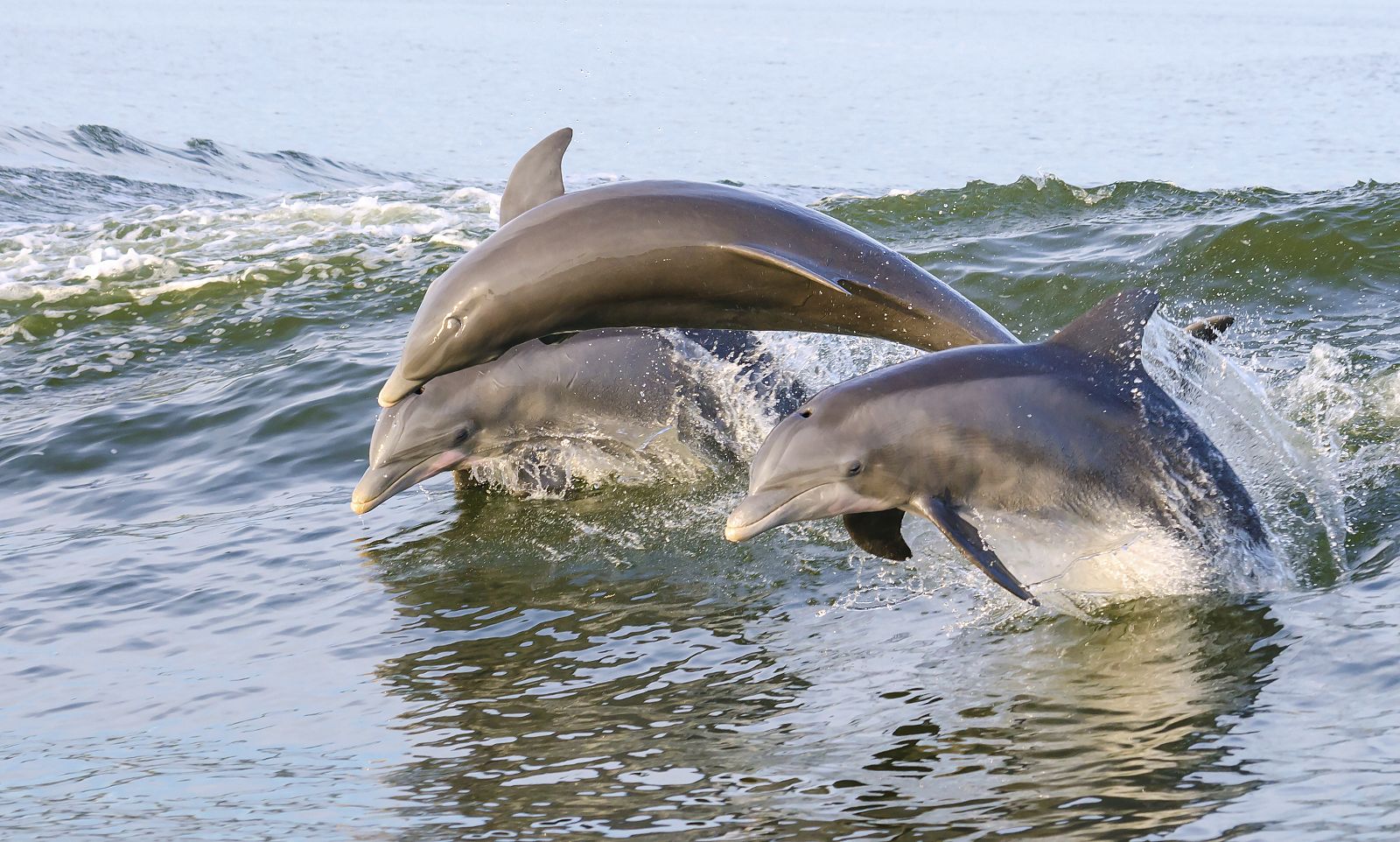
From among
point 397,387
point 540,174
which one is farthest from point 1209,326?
point 397,387

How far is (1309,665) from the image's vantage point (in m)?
6.00

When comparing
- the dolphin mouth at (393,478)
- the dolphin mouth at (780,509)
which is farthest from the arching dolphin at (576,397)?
the dolphin mouth at (780,509)

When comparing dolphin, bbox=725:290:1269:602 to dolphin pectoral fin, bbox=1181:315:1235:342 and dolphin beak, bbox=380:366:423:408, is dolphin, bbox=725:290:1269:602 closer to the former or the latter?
dolphin pectoral fin, bbox=1181:315:1235:342

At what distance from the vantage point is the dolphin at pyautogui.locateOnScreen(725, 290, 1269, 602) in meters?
6.55

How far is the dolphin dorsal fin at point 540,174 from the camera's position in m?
8.94

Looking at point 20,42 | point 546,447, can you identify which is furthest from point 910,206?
point 20,42

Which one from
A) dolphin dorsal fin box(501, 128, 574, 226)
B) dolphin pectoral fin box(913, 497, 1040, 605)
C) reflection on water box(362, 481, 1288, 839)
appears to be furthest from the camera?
dolphin dorsal fin box(501, 128, 574, 226)

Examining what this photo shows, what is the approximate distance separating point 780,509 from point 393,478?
3506 mm

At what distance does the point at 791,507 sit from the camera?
662 centimetres

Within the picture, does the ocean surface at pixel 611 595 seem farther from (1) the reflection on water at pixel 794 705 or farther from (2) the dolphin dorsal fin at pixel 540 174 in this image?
(2) the dolphin dorsal fin at pixel 540 174

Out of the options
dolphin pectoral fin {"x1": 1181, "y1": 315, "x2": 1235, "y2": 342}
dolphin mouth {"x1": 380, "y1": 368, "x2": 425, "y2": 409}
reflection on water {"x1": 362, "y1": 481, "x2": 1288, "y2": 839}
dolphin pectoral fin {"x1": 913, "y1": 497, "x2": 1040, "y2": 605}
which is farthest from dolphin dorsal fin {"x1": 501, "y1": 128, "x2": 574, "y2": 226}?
dolphin pectoral fin {"x1": 1181, "y1": 315, "x2": 1235, "y2": 342}

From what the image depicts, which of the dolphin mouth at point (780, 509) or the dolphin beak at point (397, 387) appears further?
the dolphin beak at point (397, 387)

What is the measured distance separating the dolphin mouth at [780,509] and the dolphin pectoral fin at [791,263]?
1287 millimetres

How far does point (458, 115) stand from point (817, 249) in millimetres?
26150
